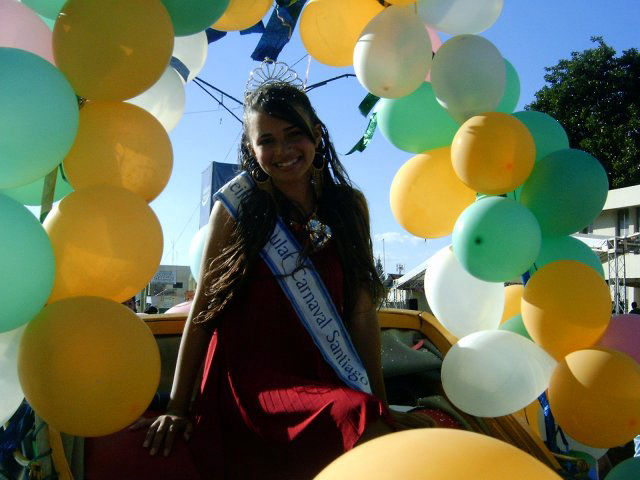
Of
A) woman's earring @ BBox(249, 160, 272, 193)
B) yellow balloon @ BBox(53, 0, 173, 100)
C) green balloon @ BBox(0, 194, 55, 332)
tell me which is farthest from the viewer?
woman's earring @ BBox(249, 160, 272, 193)

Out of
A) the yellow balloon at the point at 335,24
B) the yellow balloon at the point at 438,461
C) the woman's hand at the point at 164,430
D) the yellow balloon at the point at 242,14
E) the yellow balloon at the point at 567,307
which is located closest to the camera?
the yellow balloon at the point at 438,461

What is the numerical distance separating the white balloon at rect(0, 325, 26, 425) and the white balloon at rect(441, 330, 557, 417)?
49.6 inches

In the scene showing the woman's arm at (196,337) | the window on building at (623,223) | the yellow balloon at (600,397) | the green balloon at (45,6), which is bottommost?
the window on building at (623,223)

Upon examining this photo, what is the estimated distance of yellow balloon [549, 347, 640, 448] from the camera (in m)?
1.67

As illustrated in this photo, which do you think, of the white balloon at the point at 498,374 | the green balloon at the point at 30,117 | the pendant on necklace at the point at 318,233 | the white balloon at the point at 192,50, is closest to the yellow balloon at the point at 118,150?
the green balloon at the point at 30,117

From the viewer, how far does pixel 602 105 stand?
62.0 feet

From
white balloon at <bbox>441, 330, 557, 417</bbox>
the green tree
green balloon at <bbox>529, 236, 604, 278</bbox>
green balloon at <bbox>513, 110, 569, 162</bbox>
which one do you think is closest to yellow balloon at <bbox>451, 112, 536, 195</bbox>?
green balloon at <bbox>513, 110, 569, 162</bbox>

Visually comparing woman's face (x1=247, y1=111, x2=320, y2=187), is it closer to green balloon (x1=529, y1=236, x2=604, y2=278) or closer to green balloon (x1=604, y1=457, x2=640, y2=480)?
green balloon (x1=529, y1=236, x2=604, y2=278)

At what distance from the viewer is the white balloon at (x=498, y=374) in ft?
5.95

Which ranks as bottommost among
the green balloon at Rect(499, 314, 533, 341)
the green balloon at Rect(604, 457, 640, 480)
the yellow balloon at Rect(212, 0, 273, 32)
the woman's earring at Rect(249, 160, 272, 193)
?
the green balloon at Rect(604, 457, 640, 480)

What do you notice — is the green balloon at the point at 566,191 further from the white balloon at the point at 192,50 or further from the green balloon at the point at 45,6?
the green balloon at the point at 45,6

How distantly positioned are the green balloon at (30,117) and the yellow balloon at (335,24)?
3.86 ft

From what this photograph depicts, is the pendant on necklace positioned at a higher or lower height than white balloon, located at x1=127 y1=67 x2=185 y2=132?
lower

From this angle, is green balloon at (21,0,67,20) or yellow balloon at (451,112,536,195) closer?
green balloon at (21,0,67,20)
